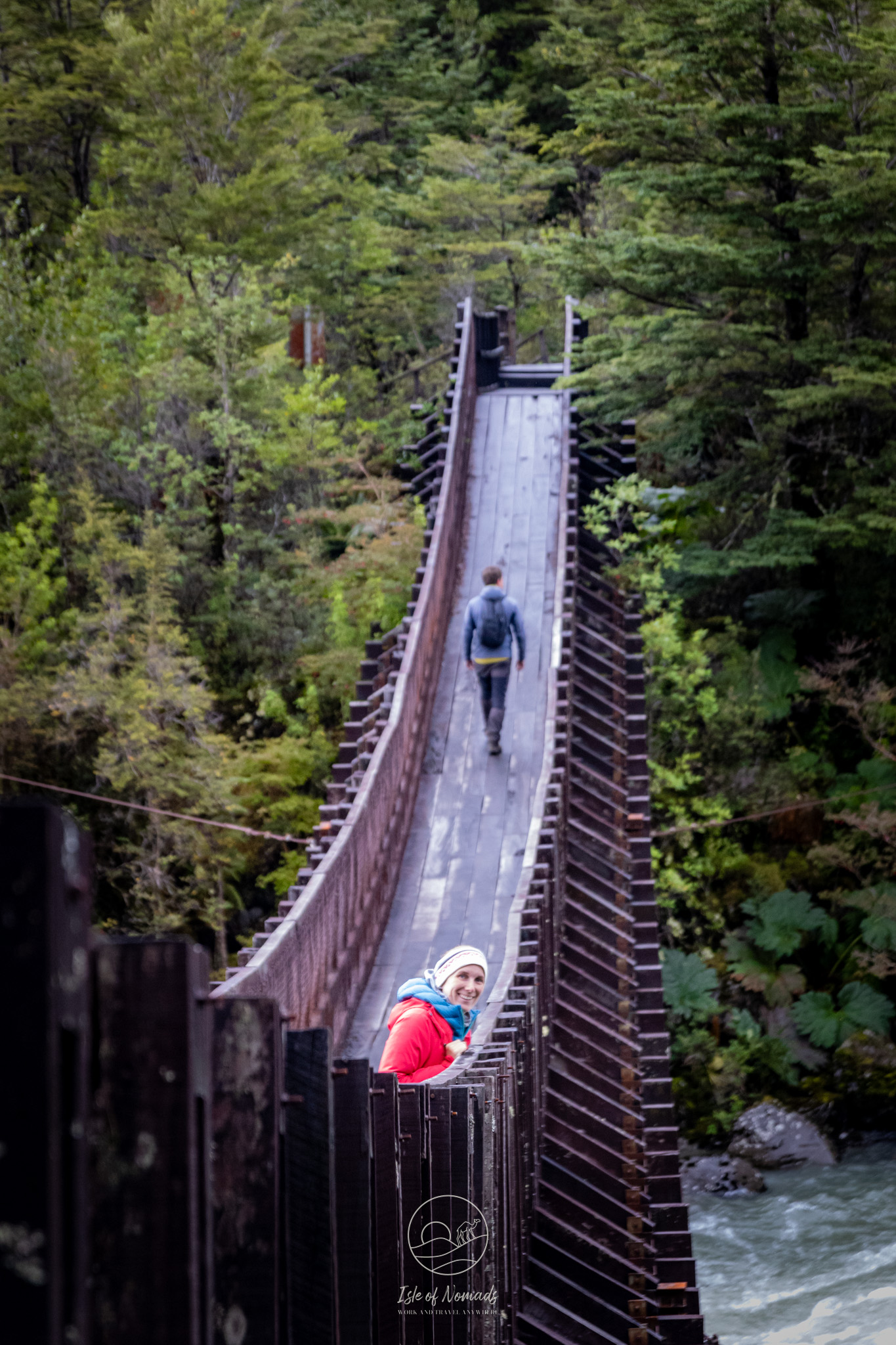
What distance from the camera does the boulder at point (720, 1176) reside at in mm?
14289

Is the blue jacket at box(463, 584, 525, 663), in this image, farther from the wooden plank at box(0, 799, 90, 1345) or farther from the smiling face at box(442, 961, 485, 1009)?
the wooden plank at box(0, 799, 90, 1345)

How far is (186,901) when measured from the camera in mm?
15750

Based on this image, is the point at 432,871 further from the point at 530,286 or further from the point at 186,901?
the point at 530,286

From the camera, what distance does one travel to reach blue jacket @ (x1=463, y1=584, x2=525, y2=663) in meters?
10.7

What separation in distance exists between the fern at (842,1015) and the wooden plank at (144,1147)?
1529cm

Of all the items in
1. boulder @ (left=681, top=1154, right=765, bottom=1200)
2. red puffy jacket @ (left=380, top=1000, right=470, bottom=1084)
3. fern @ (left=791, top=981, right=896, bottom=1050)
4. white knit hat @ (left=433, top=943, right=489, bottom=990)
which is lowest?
boulder @ (left=681, top=1154, right=765, bottom=1200)

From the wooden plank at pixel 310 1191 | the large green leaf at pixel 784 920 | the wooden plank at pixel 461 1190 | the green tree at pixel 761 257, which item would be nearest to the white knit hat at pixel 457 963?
the wooden plank at pixel 461 1190

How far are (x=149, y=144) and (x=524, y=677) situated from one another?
15042mm

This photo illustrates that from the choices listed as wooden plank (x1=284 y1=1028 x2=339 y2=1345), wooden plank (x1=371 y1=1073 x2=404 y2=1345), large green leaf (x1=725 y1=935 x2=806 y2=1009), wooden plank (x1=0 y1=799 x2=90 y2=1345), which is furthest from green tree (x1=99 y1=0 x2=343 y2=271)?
wooden plank (x1=0 y1=799 x2=90 y2=1345)

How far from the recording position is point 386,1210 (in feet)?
10.0

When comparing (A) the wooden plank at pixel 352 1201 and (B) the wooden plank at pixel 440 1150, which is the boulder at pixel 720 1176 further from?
(A) the wooden plank at pixel 352 1201

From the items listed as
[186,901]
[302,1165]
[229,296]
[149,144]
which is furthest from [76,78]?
[302,1165]

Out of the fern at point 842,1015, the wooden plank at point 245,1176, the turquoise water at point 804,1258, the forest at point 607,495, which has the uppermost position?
the forest at point 607,495

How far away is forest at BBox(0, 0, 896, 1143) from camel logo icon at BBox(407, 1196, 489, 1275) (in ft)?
37.4
